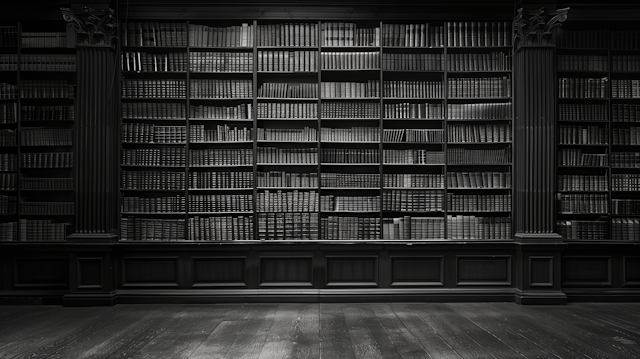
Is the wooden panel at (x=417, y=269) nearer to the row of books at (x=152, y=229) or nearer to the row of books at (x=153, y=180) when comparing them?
the row of books at (x=152, y=229)

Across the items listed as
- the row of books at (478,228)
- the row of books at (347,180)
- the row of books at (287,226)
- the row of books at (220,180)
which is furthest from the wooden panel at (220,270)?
the row of books at (478,228)

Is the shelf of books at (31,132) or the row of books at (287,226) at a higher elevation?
the shelf of books at (31,132)

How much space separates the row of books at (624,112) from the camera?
5.71 m

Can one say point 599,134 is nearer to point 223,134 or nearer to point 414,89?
point 414,89

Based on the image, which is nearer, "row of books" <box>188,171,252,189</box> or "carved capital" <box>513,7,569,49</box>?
"carved capital" <box>513,7,569,49</box>

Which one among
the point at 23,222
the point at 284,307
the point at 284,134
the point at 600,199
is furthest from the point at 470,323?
the point at 23,222

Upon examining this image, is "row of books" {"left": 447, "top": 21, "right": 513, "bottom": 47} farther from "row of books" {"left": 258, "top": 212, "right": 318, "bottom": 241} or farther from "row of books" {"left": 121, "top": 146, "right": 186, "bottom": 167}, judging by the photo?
"row of books" {"left": 121, "top": 146, "right": 186, "bottom": 167}

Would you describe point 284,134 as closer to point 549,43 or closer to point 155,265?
point 155,265

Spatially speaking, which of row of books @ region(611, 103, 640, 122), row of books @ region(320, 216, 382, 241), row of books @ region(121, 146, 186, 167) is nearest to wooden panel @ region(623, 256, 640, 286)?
row of books @ region(611, 103, 640, 122)

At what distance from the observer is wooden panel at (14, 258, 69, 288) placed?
5.55m

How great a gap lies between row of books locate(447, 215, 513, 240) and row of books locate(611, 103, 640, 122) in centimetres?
172

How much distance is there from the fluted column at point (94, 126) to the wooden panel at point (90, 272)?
0.96ft

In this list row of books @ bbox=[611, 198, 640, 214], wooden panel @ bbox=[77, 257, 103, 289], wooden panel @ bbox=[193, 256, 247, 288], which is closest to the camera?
wooden panel @ bbox=[77, 257, 103, 289]

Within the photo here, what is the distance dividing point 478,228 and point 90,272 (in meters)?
4.29
